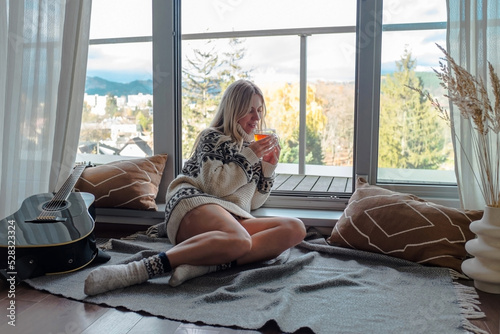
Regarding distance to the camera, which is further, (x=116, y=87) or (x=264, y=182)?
(x=116, y=87)

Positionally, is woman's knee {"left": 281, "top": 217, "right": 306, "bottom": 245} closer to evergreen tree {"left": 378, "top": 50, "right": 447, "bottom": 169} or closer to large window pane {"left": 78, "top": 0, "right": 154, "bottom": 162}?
evergreen tree {"left": 378, "top": 50, "right": 447, "bottom": 169}

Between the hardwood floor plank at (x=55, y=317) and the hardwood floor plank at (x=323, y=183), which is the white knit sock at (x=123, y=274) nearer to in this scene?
the hardwood floor plank at (x=55, y=317)

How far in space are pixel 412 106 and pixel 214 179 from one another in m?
1.08

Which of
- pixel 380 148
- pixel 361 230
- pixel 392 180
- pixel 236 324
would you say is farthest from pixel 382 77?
pixel 236 324

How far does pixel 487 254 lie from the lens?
1597 millimetres

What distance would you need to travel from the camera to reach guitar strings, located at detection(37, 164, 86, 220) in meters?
1.79

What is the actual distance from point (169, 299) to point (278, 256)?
1.92 feet

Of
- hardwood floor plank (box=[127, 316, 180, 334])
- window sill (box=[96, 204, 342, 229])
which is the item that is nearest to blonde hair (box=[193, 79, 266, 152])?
window sill (box=[96, 204, 342, 229])

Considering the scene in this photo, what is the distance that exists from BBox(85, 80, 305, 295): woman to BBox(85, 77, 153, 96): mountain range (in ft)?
2.37

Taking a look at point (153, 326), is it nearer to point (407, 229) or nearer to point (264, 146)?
point (264, 146)

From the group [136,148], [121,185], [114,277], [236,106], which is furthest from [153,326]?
[136,148]

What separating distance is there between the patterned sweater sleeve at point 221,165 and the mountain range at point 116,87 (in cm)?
80

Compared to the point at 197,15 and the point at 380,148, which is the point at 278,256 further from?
the point at 197,15

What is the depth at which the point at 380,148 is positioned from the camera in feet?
7.87
